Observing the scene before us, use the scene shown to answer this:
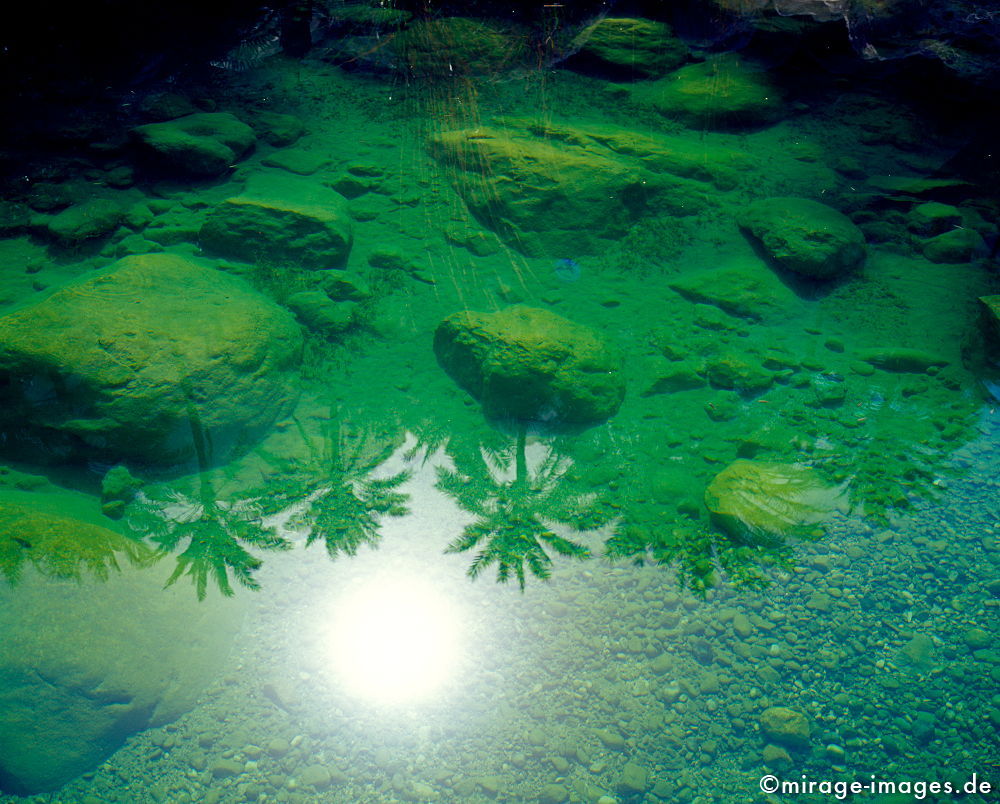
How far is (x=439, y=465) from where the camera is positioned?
2.76 m

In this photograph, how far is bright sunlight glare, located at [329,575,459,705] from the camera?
210 centimetres

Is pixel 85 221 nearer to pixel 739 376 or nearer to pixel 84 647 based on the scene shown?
pixel 84 647

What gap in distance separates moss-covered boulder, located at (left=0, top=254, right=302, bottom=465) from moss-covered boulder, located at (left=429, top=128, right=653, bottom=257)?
1.63 metres

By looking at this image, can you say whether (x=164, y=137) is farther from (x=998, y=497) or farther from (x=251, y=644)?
(x=998, y=497)

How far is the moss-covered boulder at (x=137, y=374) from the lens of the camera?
8.71ft

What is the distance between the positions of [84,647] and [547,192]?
327cm

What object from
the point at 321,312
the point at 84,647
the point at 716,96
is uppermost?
the point at 716,96

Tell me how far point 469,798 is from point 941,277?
3.82 metres

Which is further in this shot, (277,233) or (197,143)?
(197,143)

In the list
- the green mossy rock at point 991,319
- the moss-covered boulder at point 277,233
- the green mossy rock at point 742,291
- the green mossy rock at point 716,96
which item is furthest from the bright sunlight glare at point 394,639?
the green mossy rock at point 716,96

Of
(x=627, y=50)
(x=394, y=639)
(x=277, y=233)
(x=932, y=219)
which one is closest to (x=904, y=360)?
(x=932, y=219)

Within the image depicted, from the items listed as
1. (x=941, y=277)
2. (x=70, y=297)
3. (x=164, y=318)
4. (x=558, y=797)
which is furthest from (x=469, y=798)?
(x=941, y=277)

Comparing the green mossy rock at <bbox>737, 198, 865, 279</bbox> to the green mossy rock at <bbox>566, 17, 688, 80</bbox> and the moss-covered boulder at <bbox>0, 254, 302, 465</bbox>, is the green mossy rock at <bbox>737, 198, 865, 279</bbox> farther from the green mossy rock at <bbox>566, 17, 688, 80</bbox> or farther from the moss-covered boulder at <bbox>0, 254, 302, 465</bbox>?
the moss-covered boulder at <bbox>0, 254, 302, 465</bbox>

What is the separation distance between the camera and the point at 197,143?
4289mm
